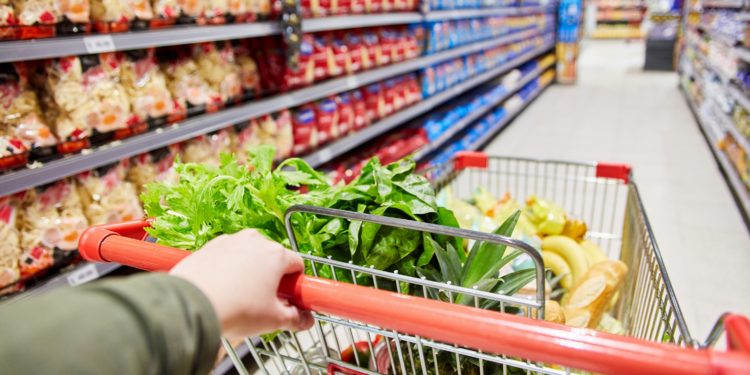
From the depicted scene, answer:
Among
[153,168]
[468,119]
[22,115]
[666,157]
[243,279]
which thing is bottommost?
[666,157]

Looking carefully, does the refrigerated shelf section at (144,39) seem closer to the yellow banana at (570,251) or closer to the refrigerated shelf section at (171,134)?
the refrigerated shelf section at (171,134)

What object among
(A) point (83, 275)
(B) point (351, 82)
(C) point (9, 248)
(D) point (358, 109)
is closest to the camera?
(C) point (9, 248)

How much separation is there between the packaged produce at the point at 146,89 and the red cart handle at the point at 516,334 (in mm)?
1240

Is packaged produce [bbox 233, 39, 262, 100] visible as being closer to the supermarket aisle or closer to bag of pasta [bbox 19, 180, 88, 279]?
bag of pasta [bbox 19, 180, 88, 279]

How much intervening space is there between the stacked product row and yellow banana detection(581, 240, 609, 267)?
201 cm

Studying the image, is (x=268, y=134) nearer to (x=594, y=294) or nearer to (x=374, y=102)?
(x=374, y=102)

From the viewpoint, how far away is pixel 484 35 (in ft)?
17.1

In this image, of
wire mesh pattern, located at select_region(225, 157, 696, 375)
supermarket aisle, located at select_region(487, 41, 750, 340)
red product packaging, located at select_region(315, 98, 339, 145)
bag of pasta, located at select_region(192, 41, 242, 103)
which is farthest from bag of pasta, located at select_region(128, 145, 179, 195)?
supermarket aisle, located at select_region(487, 41, 750, 340)

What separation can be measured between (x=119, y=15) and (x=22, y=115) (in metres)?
0.46

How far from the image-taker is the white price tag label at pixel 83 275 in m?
1.56

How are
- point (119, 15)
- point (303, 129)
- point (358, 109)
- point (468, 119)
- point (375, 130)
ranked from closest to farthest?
point (119, 15), point (303, 129), point (358, 109), point (375, 130), point (468, 119)

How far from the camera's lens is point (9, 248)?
1471 millimetres

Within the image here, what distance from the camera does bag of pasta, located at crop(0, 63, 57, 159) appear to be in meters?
1.50

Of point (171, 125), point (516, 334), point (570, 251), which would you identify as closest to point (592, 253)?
point (570, 251)
